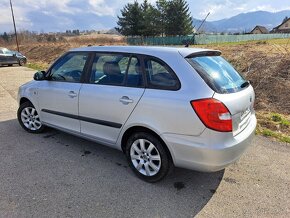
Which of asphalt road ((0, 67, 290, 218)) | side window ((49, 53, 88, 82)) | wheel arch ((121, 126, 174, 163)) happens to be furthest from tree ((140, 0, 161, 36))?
wheel arch ((121, 126, 174, 163))

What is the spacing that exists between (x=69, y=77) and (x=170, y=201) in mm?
2481

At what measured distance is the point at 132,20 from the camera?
54.2 m

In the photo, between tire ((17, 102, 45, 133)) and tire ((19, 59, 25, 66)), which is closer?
tire ((17, 102, 45, 133))

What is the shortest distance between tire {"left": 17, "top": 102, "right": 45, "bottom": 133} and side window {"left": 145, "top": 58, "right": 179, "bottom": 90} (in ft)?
8.95

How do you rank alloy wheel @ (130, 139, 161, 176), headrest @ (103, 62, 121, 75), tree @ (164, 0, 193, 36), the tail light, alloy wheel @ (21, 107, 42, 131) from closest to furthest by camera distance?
the tail light → alloy wheel @ (130, 139, 161, 176) → headrest @ (103, 62, 121, 75) → alloy wheel @ (21, 107, 42, 131) → tree @ (164, 0, 193, 36)

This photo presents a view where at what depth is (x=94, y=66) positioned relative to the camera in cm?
403

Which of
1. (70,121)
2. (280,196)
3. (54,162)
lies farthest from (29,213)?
(280,196)

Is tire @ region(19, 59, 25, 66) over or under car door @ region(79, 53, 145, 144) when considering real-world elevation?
under

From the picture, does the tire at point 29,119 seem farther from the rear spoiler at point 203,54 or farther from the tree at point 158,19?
the tree at point 158,19

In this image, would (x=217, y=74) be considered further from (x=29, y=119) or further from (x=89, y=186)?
(x=29, y=119)

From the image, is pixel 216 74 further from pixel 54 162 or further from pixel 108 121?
pixel 54 162

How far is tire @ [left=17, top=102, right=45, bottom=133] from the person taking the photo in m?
5.13

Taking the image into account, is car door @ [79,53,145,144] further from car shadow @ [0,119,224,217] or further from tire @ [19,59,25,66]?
tire @ [19,59,25,66]

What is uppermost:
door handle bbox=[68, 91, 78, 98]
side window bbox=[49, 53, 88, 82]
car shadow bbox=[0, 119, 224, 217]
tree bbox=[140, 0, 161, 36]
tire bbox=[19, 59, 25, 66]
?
tree bbox=[140, 0, 161, 36]
